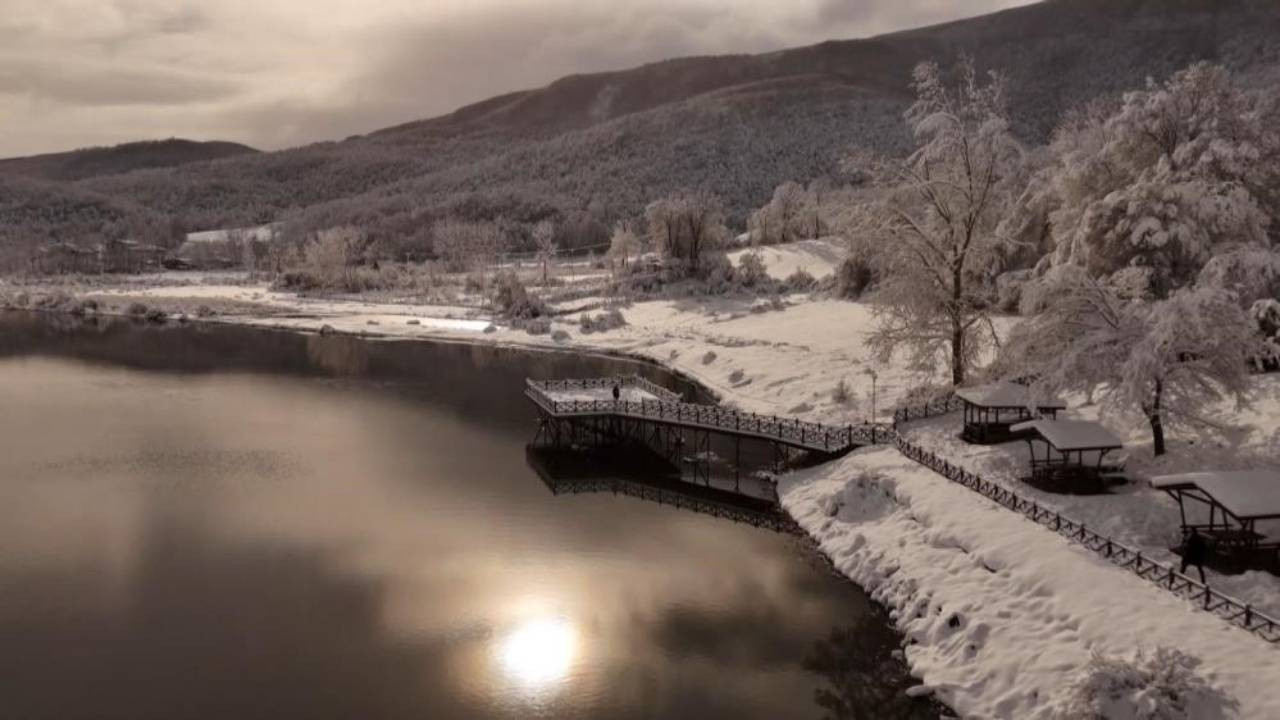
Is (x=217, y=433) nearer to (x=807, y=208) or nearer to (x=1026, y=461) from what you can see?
(x=1026, y=461)

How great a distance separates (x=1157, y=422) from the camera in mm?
36125

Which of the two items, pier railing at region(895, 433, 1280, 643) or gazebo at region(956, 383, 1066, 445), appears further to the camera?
gazebo at region(956, 383, 1066, 445)

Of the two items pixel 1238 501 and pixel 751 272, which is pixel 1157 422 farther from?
pixel 751 272

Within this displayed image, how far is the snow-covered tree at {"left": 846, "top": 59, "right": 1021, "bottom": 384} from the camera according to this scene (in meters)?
50.8

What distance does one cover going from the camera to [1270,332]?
4459 cm

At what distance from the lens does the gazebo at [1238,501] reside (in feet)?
88.5

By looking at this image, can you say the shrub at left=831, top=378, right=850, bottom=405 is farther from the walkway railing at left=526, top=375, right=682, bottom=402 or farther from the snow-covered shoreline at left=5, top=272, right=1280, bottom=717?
the walkway railing at left=526, top=375, right=682, bottom=402

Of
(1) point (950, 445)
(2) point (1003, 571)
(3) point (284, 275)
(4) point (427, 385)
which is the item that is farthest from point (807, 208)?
(2) point (1003, 571)

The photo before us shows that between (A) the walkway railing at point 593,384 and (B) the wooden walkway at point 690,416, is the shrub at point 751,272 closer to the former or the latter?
(A) the walkway railing at point 593,384

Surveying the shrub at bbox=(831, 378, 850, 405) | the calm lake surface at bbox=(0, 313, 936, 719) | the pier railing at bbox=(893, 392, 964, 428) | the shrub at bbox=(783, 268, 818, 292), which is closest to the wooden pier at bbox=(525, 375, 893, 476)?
the pier railing at bbox=(893, 392, 964, 428)

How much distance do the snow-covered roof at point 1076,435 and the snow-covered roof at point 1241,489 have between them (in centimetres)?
607

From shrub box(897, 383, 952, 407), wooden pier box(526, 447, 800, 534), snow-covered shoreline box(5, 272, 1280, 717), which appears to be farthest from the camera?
shrub box(897, 383, 952, 407)

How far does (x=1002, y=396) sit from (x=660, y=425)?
19921 mm

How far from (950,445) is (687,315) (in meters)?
59.2
